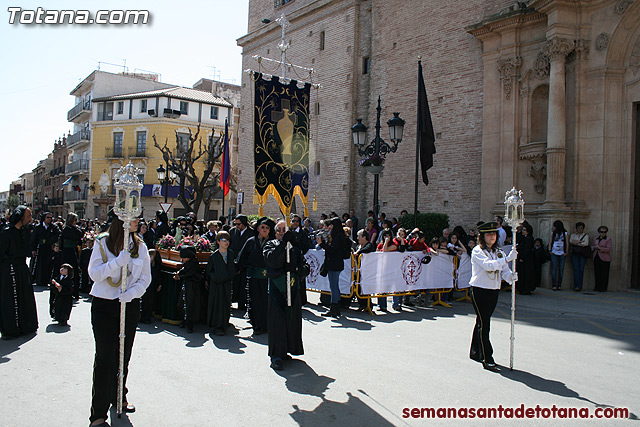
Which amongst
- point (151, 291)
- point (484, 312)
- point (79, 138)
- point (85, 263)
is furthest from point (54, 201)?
point (484, 312)

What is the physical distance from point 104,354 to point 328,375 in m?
2.66

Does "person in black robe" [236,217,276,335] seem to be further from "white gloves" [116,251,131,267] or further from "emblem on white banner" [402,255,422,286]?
"emblem on white banner" [402,255,422,286]

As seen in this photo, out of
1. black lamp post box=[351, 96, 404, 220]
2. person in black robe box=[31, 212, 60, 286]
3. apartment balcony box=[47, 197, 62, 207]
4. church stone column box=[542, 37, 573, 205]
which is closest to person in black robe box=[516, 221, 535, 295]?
church stone column box=[542, 37, 573, 205]

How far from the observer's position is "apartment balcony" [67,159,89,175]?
55.0 metres

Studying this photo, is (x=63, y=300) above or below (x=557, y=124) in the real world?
below

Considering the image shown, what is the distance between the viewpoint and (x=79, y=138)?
5694 cm

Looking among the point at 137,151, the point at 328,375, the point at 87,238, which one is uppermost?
the point at 137,151

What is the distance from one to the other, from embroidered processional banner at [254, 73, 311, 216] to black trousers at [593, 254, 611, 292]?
8.15 metres

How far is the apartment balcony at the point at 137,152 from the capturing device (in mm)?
48406

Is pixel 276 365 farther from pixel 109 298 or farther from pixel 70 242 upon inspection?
pixel 70 242

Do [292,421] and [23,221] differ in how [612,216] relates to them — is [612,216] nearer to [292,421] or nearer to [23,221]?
[292,421]

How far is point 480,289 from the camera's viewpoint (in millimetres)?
6656

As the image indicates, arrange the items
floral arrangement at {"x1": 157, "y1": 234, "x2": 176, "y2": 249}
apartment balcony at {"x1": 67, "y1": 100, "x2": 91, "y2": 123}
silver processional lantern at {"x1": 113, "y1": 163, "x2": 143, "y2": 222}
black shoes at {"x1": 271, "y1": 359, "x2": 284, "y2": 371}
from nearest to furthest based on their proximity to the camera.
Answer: silver processional lantern at {"x1": 113, "y1": 163, "x2": 143, "y2": 222} < black shoes at {"x1": 271, "y1": 359, "x2": 284, "y2": 371} < floral arrangement at {"x1": 157, "y1": 234, "x2": 176, "y2": 249} < apartment balcony at {"x1": 67, "y1": 100, "x2": 91, "y2": 123}

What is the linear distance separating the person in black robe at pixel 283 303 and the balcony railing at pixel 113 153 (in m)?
47.6
